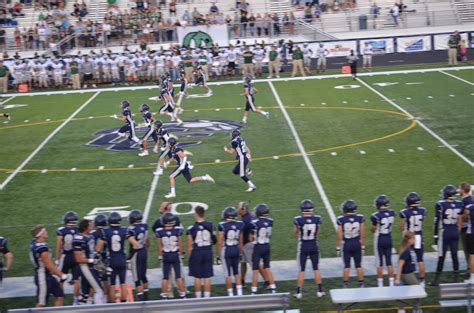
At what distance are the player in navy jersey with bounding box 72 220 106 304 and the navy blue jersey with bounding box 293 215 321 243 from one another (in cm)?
296

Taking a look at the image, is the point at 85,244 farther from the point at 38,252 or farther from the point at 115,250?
the point at 38,252

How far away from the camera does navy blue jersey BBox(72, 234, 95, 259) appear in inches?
452

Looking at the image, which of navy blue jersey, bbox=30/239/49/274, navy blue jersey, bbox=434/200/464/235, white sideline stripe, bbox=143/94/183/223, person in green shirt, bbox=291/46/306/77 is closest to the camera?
navy blue jersey, bbox=30/239/49/274

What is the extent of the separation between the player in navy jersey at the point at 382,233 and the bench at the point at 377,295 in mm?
1314

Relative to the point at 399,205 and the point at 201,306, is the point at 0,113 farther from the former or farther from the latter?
the point at 201,306

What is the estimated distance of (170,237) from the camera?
1195 centimetres

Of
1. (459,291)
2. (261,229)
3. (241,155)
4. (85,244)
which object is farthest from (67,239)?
(241,155)

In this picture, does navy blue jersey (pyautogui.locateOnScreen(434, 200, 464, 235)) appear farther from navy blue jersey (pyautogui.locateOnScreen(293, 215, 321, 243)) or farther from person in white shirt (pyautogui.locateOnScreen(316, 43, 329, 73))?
person in white shirt (pyautogui.locateOnScreen(316, 43, 329, 73))

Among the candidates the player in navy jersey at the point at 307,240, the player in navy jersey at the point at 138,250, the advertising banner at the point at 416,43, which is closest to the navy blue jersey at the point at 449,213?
the player in navy jersey at the point at 307,240

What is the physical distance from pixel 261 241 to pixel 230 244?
468mm

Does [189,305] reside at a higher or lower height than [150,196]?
higher

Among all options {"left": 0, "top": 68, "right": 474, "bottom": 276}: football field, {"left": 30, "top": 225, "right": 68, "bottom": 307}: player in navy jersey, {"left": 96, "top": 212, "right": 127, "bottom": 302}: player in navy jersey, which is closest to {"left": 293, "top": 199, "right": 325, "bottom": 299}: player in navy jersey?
{"left": 0, "top": 68, "right": 474, "bottom": 276}: football field

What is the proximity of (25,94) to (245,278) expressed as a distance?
24.3 metres

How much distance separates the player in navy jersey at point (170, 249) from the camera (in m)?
12.0
